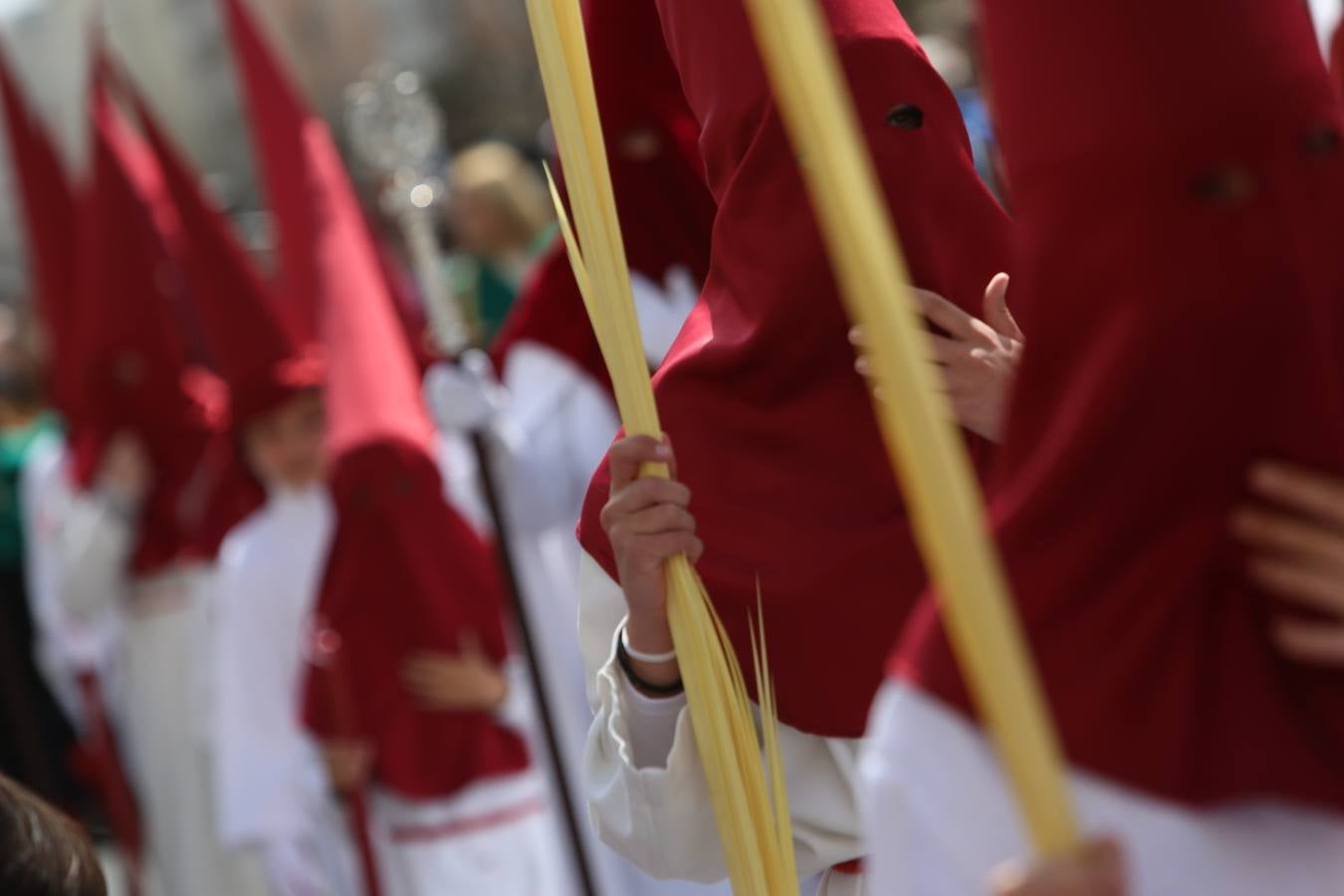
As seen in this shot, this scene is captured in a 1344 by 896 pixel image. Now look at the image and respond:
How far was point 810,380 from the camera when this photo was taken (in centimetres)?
208

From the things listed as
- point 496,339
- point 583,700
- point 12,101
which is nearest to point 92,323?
point 12,101

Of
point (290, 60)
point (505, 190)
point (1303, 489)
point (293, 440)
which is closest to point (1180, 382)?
point (1303, 489)

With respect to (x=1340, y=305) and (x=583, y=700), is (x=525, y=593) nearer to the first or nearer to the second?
(x=583, y=700)

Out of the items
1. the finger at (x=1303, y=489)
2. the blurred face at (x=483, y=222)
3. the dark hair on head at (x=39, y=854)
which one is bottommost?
the dark hair on head at (x=39, y=854)

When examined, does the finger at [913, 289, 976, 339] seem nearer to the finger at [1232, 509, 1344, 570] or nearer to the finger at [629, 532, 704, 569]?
the finger at [629, 532, 704, 569]

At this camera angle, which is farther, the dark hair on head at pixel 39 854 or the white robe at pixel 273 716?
the white robe at pixel 273 716

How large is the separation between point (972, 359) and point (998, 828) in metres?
0.71

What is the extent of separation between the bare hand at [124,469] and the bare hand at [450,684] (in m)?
2.05

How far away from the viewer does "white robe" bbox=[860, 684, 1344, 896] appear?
1.36m

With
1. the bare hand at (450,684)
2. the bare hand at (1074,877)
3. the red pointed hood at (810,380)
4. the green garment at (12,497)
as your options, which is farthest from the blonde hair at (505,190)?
the bare hand at (1074,877)

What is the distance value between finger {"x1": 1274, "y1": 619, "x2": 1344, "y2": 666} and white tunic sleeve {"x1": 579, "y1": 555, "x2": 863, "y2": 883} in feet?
2.77

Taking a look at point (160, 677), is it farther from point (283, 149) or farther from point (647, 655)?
point (647, 655)

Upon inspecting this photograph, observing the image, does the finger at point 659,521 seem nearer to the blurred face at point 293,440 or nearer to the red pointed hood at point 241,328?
the red pointed hood at point 241,328

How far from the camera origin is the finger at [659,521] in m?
1.97
